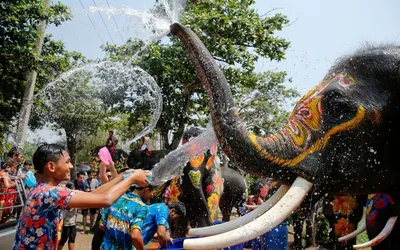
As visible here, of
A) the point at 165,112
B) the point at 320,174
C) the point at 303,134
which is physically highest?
the point at 165,112

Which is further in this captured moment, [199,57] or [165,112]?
[165,112]

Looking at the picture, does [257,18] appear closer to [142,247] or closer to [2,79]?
[2,79]

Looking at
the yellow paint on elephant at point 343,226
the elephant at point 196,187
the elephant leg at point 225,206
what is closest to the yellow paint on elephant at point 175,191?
the elephant at point 196,187

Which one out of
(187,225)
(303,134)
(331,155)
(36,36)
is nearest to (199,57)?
(303,134)

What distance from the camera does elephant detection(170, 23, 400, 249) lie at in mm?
2562

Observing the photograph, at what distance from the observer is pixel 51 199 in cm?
272

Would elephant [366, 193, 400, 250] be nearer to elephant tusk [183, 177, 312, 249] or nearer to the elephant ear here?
elephant tusk [183, 177, 312, 249]

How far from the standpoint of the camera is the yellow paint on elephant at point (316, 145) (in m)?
2.55

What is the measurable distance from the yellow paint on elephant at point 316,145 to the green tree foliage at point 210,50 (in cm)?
921

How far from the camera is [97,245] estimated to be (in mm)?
5059

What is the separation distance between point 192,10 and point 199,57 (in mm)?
9952

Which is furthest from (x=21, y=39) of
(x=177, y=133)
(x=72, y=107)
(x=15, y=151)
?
(x=72, y=107)

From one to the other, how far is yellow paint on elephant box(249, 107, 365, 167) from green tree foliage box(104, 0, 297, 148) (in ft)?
30.2

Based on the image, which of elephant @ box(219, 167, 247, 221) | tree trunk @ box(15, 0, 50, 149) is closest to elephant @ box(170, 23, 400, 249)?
elephant @ box(219, 167, 247, 221)
